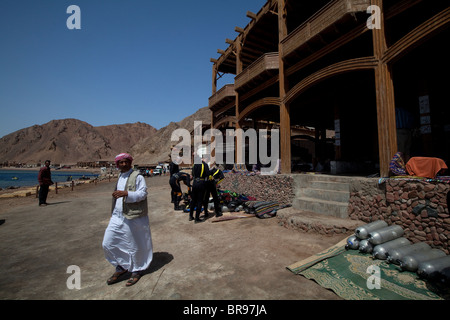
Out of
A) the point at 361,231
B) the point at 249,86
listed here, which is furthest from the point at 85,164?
the point at 361,231

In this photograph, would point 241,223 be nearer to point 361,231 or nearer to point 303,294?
point 361,231

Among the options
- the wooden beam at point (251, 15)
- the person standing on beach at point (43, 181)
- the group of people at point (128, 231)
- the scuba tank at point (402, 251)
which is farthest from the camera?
the wooden beam at point (251, 15)

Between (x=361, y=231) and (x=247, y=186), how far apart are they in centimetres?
669

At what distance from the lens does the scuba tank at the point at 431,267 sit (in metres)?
2.88

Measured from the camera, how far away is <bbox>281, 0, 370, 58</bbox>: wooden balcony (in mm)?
6590

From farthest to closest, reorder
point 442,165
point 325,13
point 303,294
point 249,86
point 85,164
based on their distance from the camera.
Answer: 1. point 85,164
2. point 249,86
3. point 325,13
4. point 442,165
5. point 303,294

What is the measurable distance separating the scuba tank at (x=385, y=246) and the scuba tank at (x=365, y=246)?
5.0 inches

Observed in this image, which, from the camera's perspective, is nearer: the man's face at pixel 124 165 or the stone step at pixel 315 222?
the man's face at pixel 124 165

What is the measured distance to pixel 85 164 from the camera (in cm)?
12481

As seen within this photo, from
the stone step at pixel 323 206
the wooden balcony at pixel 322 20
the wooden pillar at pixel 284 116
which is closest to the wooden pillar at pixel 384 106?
the wooden balcony at pixel 322 20

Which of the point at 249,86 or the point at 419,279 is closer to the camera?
the point at 419,279

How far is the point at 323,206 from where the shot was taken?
6.23m

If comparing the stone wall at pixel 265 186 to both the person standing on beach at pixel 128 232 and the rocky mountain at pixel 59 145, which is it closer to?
the person standing on beach at pixel 128 232

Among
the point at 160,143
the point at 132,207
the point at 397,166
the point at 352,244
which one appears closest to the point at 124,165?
the point at 132,207
